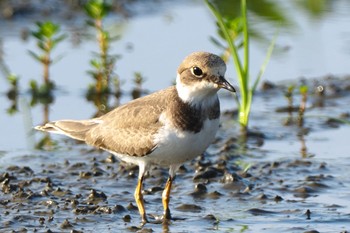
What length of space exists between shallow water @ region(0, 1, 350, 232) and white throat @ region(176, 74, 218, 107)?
1069mm

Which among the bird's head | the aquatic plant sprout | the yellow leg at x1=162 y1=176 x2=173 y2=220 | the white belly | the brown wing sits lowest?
the yellow leg at x1=162 y1=176 x2=173 y2=220

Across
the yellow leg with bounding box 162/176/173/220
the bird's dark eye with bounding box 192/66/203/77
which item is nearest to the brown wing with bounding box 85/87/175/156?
the bird's dark eye with bounding box 192/66/203/77

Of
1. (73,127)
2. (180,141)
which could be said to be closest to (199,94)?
(180,141)

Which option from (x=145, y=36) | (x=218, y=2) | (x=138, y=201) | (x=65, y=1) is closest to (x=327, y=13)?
(x=218, y=2)

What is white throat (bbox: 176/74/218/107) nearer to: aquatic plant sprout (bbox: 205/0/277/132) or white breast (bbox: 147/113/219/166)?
white breast (bbox: 147/113/219/166)

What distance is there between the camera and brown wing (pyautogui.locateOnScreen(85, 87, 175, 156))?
848 cm

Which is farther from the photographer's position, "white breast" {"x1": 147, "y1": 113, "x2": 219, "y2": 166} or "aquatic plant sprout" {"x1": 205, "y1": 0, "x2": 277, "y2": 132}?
"aquatic plant sprout" {"x1": 205, "y1": 0, "x2": 277, "y2": 132}

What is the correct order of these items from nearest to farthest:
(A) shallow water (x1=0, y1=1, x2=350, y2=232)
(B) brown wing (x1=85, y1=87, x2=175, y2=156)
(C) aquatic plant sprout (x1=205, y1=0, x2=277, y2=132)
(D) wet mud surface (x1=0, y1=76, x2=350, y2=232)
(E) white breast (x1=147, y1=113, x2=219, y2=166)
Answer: (E) white breast (x1=147, y1=113, x2=219, y2=166) < (B) brown wing (x1=85, y1=87, x2=175, y2=156) < (D) wet mud surface (x1=0, y1=76, x2=350, y2=232) < (A) shallow water (x1=0, y1=1, x2=350, y2=232) < (C) aquatic plant sprout (x1=205, y1=0, x2=277, y2=132)

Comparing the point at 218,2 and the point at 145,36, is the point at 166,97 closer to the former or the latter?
the point at 145,36

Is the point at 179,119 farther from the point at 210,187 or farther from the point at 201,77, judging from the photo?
the point at 210,187

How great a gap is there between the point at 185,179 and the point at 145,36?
497 centimetres

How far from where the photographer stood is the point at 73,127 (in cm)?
942

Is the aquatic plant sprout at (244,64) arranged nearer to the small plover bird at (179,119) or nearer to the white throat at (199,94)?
the small plover bird at (179,119)

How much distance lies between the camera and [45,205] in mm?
9094
